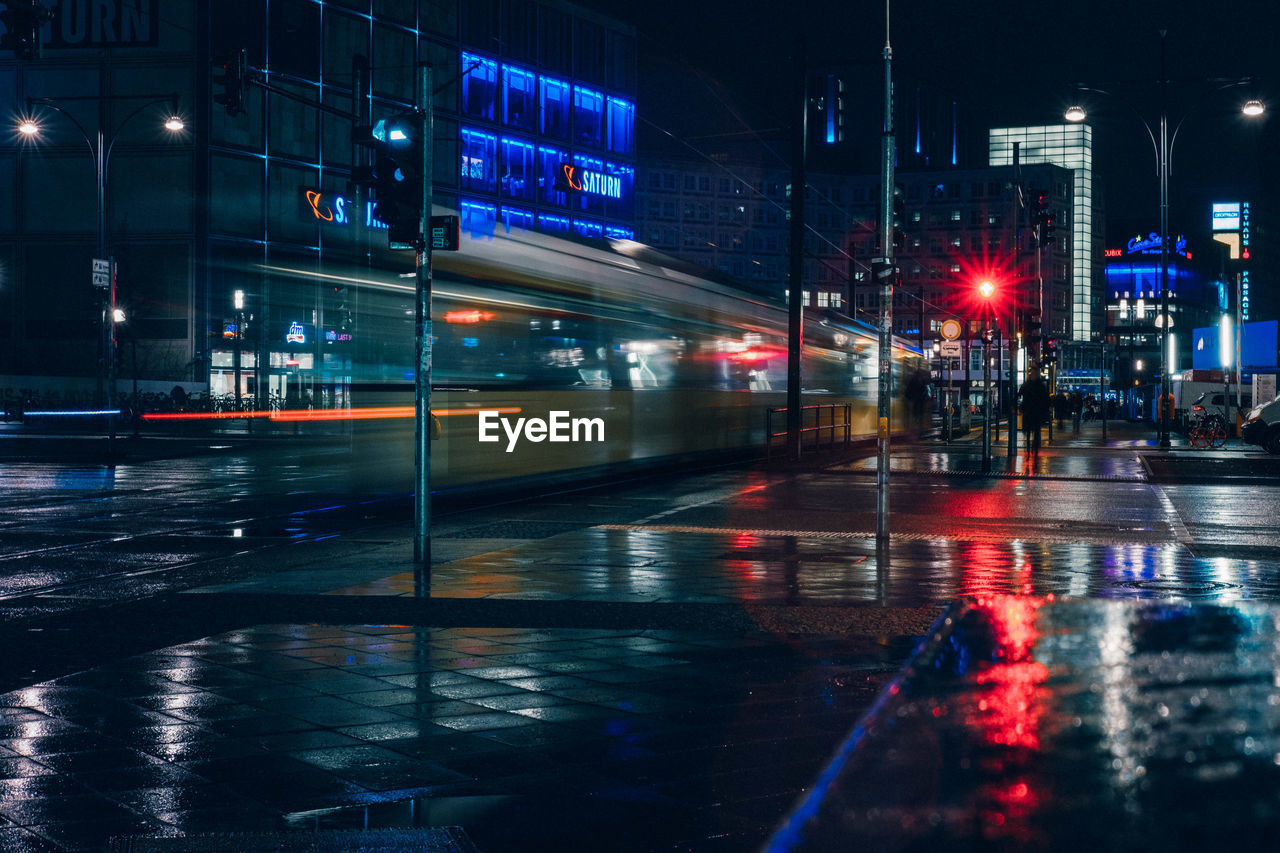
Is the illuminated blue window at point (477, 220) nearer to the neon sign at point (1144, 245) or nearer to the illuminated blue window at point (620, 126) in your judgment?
the illuminated blue window at point (620, 126)

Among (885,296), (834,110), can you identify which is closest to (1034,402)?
(885,296)

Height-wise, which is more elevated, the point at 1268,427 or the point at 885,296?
the point at 885,296

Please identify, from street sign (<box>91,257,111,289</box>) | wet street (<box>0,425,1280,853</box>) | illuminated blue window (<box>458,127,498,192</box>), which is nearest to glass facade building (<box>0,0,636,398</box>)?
illuminated blue window (<box>458,127,498,192</box>)

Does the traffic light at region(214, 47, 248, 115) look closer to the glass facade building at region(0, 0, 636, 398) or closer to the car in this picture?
the car

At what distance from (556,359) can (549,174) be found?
194ft

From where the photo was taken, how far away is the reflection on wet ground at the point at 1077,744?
1125mm

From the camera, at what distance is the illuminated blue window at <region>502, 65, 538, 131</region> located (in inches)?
2808

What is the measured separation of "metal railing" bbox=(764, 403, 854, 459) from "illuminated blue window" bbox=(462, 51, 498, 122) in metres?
38.6

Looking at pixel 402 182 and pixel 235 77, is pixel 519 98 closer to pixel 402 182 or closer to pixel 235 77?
pixel 235 77

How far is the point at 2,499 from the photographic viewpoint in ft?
63.6

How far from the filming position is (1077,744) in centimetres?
124

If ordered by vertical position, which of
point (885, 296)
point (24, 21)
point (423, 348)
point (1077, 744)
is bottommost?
point (1077, 744)

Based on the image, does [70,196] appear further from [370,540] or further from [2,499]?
[370,540]

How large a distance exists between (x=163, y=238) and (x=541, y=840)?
53.6 meters
